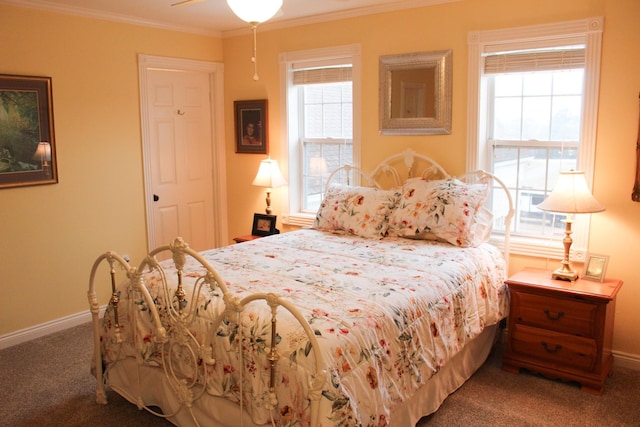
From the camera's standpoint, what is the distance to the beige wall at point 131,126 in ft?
10.6

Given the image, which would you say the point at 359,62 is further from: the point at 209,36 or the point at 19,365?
the point at 19,365

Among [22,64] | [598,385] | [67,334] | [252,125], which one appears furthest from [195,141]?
[598,385]

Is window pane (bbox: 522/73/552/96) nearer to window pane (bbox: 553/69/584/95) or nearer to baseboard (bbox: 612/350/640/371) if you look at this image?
window pane (bbox: 553/69/584/95)

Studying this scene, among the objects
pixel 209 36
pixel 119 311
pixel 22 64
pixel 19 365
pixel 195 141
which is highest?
pixel 209 36

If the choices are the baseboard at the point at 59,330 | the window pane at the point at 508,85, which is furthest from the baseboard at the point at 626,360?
the window pane at the point at 508,85

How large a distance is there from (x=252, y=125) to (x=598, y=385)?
134 inches

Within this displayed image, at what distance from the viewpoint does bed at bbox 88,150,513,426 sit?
6.75ft

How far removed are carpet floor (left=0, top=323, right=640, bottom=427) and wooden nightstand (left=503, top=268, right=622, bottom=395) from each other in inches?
3.7

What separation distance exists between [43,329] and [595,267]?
380 centimetres

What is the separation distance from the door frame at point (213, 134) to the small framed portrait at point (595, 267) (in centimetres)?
327

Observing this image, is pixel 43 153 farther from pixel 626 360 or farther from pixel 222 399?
pixel 626 360

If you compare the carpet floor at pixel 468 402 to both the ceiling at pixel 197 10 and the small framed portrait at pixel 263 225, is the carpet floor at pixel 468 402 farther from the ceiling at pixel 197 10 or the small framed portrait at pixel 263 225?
the ceiling at pixel 197 10

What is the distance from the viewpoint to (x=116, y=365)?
2.90 metres

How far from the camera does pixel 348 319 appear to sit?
2.23m
